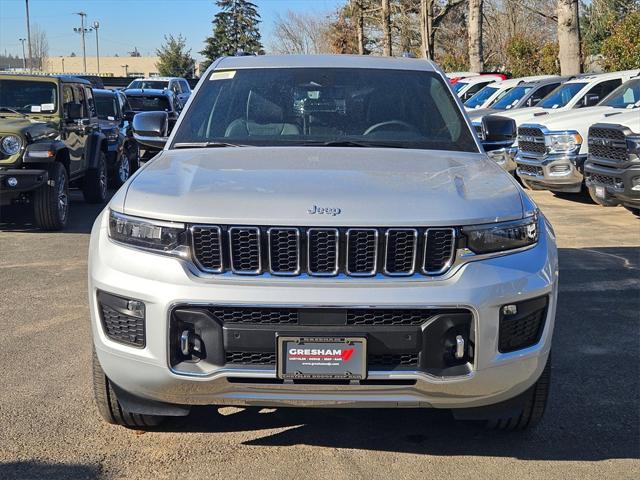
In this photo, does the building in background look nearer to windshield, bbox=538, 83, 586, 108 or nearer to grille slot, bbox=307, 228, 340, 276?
windshield, bbox=538, 83, 586, 108

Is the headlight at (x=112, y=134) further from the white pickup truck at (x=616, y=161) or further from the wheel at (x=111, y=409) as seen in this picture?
the wheel at (x=111, y=409)

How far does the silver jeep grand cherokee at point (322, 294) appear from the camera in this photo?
3246mm

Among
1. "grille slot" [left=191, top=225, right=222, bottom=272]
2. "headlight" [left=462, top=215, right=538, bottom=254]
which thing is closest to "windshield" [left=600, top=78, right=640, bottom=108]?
"headlight" [left=462, top=215, right=538, bottom=254]

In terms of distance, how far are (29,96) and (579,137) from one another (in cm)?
796

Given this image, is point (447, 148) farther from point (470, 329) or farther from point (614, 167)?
point (614, 167)

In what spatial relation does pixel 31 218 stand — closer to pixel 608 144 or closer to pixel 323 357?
pixel 608 144

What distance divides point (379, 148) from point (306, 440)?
1617 millimetres

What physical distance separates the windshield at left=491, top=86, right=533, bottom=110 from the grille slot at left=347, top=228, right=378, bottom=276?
15615 millimetres

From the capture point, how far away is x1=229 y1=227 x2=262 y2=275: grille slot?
10.9 ft

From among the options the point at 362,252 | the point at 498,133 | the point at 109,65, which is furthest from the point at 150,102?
the point at 109,65

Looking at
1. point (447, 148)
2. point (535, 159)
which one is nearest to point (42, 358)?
point (447, 148)

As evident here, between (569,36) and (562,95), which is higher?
(569,36)

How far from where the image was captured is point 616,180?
1025cm

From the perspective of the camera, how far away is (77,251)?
884 centimetres
